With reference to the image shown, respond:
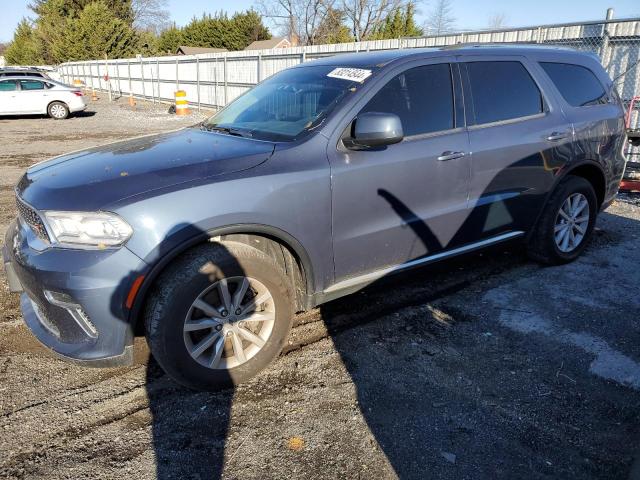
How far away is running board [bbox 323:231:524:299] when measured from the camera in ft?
10.8

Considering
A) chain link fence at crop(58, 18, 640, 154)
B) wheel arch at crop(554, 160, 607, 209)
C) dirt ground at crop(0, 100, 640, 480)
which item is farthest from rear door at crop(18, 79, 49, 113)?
wheel arch at crop(554, 160, 607, 209)

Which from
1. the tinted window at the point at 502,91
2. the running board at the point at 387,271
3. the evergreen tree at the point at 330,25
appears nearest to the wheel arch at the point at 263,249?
the running board at the point at 387,271

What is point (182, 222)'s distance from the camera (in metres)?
2.56

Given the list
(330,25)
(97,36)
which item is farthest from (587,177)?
(97,36)

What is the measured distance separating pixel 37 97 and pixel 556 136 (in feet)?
61.2

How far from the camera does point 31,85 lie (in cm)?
1778

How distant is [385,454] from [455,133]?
7.51ft

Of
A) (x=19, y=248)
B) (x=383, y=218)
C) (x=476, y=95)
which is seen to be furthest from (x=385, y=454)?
(x=476, y=95)

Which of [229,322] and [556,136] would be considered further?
[556,136]

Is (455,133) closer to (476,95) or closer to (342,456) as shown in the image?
(476,95)

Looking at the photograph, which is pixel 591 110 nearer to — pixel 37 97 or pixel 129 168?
pixel 129 168

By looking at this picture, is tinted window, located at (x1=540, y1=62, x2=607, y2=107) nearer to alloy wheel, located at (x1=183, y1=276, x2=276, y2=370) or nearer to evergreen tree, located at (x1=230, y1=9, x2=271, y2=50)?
alloy wheel, located at (x1=183, y1=276, x2=276, y2=370)

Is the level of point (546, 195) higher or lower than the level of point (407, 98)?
lower

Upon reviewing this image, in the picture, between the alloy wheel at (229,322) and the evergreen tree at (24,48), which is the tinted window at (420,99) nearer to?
the alloy wheel at (229,322)
